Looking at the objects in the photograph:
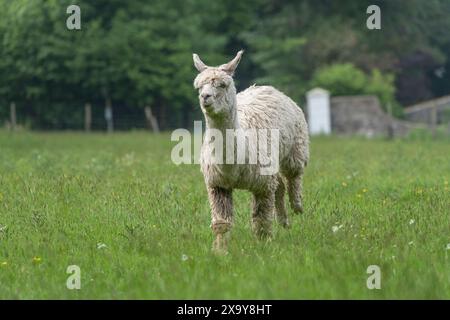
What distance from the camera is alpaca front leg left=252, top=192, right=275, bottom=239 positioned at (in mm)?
7973

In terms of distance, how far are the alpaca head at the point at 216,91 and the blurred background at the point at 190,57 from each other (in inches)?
791

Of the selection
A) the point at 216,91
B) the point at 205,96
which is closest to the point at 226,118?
the point at 216,91

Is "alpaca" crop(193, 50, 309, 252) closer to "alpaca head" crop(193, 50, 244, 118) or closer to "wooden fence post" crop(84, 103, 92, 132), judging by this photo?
"alpaca head" crop(193, 50, 244, 118)

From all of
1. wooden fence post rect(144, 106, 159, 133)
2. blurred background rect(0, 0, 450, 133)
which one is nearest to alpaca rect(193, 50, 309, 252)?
blurred background rect(0, 0, 450, 133)

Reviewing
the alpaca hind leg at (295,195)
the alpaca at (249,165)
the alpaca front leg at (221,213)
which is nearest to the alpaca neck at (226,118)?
the alpaca at (249,165)

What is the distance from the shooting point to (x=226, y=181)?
297 inches

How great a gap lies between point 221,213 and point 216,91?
117 centimetres

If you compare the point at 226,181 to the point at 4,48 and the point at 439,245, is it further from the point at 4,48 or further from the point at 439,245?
the point at 4,48

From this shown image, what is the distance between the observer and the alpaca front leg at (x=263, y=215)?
797 centimetres

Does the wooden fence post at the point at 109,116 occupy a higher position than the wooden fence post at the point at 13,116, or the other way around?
the wooden fence post at the point at 109,116

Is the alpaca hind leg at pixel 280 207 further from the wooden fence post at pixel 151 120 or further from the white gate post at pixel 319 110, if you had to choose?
the wooden fence post at pixel 151 120

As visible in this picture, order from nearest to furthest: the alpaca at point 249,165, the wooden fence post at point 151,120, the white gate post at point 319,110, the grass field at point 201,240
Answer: the grass field at point 201,240 → the alpaca at point 249,165 → the white gate post at point 319,110 → the wooden fence post at point 151,120
